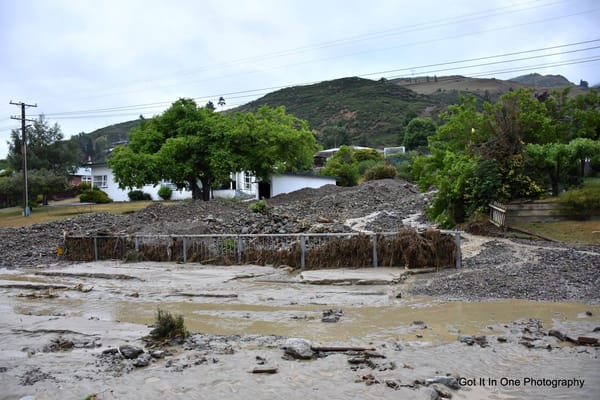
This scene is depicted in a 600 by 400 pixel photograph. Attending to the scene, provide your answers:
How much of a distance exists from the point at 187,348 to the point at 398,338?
142 inches

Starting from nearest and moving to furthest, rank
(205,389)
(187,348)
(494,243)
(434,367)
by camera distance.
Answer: (205,389)
(434,367)
(187,348)
(494,243)

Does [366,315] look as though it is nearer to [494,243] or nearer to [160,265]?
[494,243]

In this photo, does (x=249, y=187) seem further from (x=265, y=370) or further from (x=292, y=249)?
(x=265, y=370)

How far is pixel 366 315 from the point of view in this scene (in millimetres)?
10609

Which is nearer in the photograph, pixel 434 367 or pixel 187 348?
pixel 434 367

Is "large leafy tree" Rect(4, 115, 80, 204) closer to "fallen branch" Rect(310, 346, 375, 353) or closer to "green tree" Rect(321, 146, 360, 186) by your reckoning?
"green tree" Rect(321, 146, 360, 186)

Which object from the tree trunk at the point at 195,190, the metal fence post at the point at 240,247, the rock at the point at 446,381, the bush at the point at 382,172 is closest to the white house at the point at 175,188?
the tree trunk at the point at 195,190

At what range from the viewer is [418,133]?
86.9 m

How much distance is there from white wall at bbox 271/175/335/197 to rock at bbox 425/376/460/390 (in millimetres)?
38699

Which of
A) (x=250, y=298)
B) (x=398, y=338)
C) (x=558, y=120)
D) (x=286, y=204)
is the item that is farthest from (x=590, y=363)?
(x=286, y=204)

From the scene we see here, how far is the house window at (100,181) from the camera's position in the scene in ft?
182

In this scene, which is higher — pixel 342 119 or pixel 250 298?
pixel 342 119

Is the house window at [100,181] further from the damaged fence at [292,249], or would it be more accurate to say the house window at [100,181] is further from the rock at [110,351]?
the rock at [110,351]

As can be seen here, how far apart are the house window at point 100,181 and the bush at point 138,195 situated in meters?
5.97
